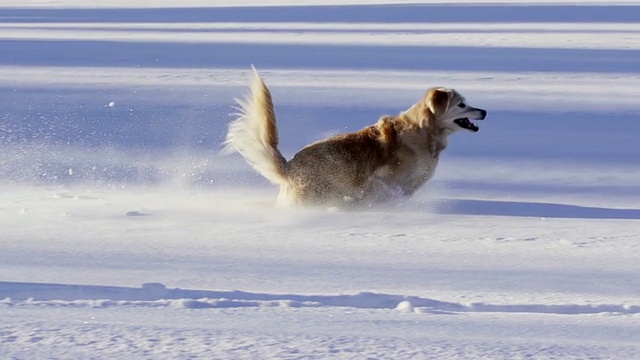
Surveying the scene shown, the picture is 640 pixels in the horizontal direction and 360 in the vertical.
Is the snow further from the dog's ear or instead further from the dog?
the dog's ear

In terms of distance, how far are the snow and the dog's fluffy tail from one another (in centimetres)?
23

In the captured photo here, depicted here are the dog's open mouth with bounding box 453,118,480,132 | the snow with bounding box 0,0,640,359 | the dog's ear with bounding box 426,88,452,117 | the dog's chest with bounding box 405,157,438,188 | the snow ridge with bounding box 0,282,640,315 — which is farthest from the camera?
the dog's open mouth with bounding box 453,118,480,132

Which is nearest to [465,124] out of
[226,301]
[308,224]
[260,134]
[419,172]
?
[419,172]

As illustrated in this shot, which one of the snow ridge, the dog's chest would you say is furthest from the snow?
the dog's chest

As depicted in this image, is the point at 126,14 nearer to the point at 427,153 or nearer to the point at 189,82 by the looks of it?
the point at 189,82

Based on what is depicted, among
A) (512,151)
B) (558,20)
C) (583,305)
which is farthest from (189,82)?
(558,20)

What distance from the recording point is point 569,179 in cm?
818

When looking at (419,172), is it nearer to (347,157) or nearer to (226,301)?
(347,157)

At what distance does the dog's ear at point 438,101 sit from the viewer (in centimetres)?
754

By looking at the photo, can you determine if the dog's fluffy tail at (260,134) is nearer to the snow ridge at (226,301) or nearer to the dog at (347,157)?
the dog at (347,157)

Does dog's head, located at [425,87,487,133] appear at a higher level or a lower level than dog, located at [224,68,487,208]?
higher

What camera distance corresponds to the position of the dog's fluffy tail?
23.3 feet

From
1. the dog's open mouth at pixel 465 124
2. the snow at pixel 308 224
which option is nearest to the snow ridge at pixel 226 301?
the snow at pixel 308 224

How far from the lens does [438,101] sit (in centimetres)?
755
